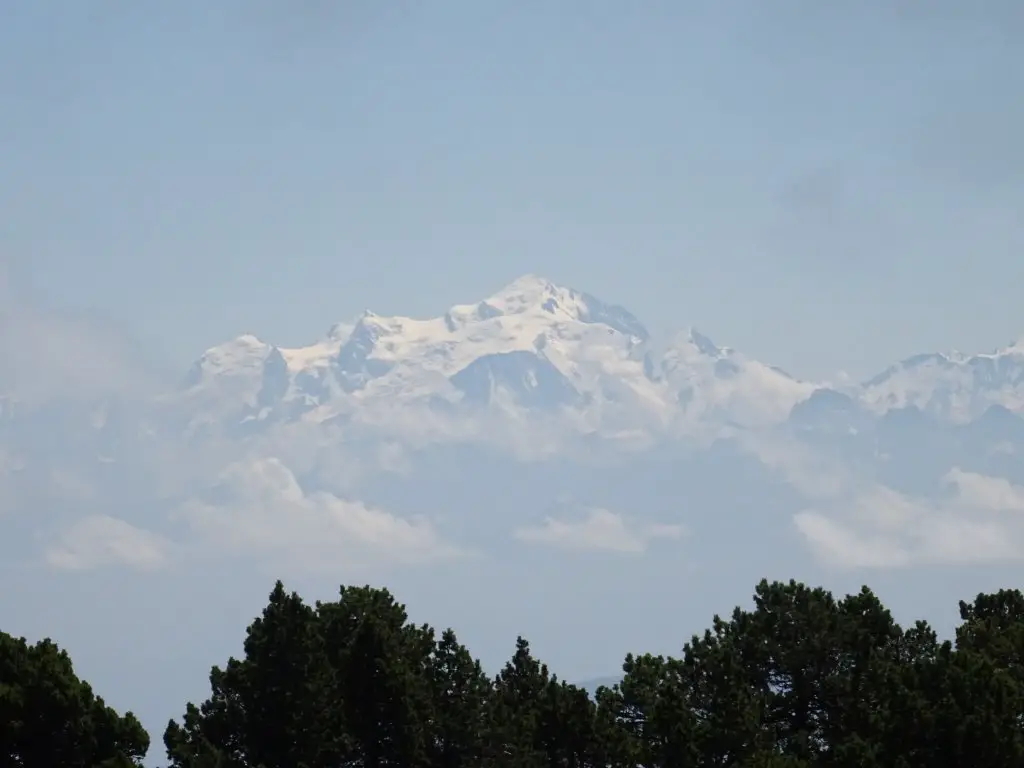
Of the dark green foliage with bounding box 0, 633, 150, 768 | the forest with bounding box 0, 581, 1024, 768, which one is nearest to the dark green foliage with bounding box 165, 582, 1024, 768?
the forest with bounding box 0, 581, 1024, 768

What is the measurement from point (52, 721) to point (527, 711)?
58.0ft

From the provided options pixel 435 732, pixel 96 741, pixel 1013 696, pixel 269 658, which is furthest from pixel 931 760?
pixel 96 741

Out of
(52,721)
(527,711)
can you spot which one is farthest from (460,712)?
(52,721)

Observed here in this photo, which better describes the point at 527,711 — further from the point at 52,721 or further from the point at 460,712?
the point at 52,721

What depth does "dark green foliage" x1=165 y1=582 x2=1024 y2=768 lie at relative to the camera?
2382 inches

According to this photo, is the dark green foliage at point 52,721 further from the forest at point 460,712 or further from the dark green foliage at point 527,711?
the dark green foliage at point 527,711

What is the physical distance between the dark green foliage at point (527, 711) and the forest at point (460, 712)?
0.23 feet

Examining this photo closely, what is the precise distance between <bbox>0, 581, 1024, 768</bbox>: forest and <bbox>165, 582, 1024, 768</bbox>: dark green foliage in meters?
0.07

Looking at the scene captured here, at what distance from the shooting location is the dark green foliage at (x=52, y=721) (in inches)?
2392

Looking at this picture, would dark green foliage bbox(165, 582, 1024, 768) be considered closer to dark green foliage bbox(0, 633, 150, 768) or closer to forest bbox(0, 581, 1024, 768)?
forest bbox(0, 581, 1024, 768)

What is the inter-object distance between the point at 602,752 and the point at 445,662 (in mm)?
7317

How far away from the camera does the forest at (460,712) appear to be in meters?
60.6

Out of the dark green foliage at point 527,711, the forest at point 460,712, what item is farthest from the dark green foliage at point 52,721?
the dark green foliage at point 527,711

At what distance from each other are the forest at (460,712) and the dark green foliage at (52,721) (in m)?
0.06
